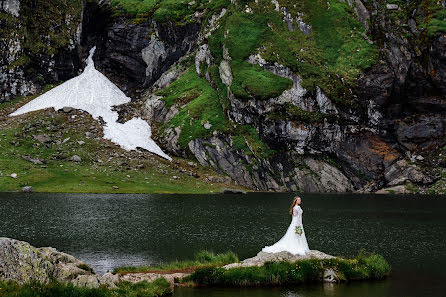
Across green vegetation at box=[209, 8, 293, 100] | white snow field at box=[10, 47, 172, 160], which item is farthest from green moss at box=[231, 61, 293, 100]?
white snow field at box=[10, 47, 172, 160]

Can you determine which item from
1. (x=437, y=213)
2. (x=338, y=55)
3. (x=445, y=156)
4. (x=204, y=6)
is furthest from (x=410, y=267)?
(x=204, y=6)

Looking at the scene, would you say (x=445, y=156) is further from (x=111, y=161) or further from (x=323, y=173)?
(x=111, y=161)

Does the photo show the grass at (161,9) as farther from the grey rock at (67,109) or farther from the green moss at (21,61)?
the grey rock at (67,109)

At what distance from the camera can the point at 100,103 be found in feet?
551

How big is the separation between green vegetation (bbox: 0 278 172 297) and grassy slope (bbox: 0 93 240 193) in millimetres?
87343

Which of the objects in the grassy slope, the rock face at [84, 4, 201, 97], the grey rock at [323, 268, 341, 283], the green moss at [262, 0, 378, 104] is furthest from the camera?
the rock face at [84, 4, 201, 97]

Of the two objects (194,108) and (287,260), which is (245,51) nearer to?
(194,108)

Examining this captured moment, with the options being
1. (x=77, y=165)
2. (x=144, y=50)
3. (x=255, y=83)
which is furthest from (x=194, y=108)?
(x=144, y=50)

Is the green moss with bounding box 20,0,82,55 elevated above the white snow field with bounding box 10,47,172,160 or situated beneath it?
elevated above

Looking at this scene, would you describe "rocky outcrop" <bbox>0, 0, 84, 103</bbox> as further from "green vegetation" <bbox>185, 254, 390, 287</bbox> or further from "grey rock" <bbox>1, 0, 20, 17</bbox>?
"green vegetation" <bbox>185, 254, 390, 287</bbox>

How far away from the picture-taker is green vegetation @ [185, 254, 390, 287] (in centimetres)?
3450

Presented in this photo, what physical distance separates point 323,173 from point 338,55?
42.2 metres

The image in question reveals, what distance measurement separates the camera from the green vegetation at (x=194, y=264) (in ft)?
127

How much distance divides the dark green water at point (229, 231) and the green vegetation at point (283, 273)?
132 cm
